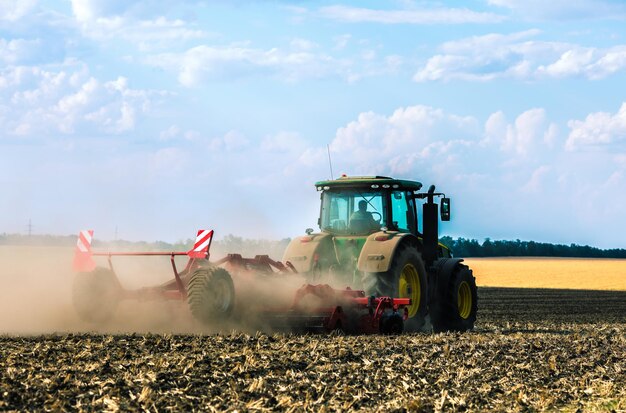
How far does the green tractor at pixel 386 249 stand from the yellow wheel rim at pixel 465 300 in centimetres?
22

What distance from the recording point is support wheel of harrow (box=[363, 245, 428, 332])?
48.4ft

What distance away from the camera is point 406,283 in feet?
51.1

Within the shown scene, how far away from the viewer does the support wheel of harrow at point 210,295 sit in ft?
41.9

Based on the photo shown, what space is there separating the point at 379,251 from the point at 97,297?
4.51m

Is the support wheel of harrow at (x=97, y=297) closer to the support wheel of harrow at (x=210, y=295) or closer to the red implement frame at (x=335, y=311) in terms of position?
the support wheel of harrow at (x=210, y=295)

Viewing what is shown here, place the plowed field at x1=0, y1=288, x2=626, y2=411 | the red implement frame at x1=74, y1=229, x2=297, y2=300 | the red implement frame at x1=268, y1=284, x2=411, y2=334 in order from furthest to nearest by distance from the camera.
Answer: the red implement frame at x1=268, y1=284, x2=411, y2=334, the red implement frame at x1=74, y1=229, x2=297, y2=300, the plowed field at x1=0, y1=288, x2=626, y2=411

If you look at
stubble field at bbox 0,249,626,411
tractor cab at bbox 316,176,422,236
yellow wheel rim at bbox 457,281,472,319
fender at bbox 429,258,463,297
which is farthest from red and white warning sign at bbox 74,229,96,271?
yellow wheel rim at bbox 457,281,472,319

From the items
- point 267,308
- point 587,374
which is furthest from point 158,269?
point 587,374

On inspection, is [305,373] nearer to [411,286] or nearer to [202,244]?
[202,244]

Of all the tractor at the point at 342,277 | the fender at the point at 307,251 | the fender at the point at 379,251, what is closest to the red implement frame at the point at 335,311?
the tractor at the point at 342,277

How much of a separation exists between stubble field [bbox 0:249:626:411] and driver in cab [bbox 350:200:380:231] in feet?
7.58

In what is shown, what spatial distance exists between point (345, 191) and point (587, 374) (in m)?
6.33

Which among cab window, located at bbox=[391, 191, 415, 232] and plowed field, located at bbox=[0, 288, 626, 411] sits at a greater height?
cab window, located at bbox=[391, 191, 415, 232]

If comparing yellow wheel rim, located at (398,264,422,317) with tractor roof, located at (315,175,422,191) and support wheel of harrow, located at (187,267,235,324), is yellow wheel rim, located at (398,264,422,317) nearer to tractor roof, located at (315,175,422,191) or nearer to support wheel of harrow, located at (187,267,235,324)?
tractor roof, located at (315,175,422,191)
